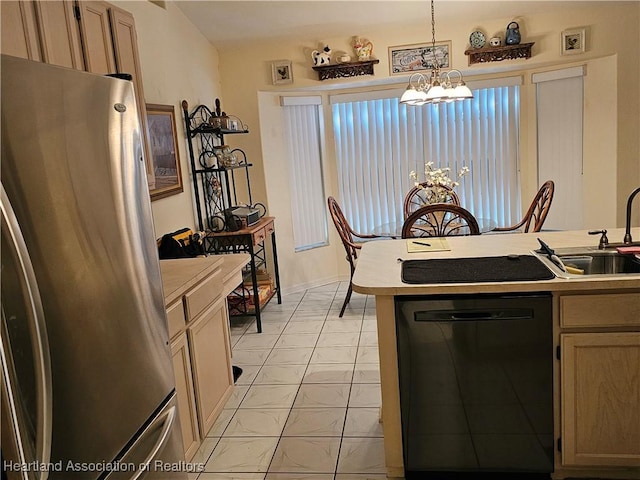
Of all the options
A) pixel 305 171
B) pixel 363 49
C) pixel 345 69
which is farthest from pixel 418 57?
pixel 305 171

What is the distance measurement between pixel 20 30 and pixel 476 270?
1.85m

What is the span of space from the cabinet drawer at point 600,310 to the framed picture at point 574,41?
10.6 ft

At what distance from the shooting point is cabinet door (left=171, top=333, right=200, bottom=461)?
85.7 inches

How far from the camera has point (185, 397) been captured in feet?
7.43

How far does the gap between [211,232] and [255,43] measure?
72.7 inches

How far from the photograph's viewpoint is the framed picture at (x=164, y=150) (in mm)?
3336

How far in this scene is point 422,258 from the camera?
Result: 2365 millimetres

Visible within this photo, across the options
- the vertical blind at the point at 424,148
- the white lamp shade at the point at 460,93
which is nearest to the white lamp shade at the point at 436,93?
the white lamp shade at the point at 460,93

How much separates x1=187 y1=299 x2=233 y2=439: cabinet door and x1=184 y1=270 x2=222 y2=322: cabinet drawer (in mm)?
43

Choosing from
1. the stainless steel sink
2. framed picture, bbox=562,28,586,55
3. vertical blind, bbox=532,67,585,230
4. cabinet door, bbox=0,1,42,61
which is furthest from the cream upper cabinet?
vertical blind, bbox=532,67,585,230

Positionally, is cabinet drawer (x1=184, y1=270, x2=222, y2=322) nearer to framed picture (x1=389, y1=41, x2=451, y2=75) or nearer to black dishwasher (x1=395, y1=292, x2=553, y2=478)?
black dishwasher (x1=395, y1=292, x2=553, y2=478)

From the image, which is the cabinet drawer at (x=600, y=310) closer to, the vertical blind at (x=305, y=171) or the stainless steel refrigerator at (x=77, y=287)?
the stainless steel refrigerator at (x=77, y=287)

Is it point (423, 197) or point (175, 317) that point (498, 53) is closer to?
point (423, 197)

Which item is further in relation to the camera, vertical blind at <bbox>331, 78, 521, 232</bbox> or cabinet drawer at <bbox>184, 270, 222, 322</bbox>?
vertical blind at <bbox>331, 78, 521, 232</bbox>
